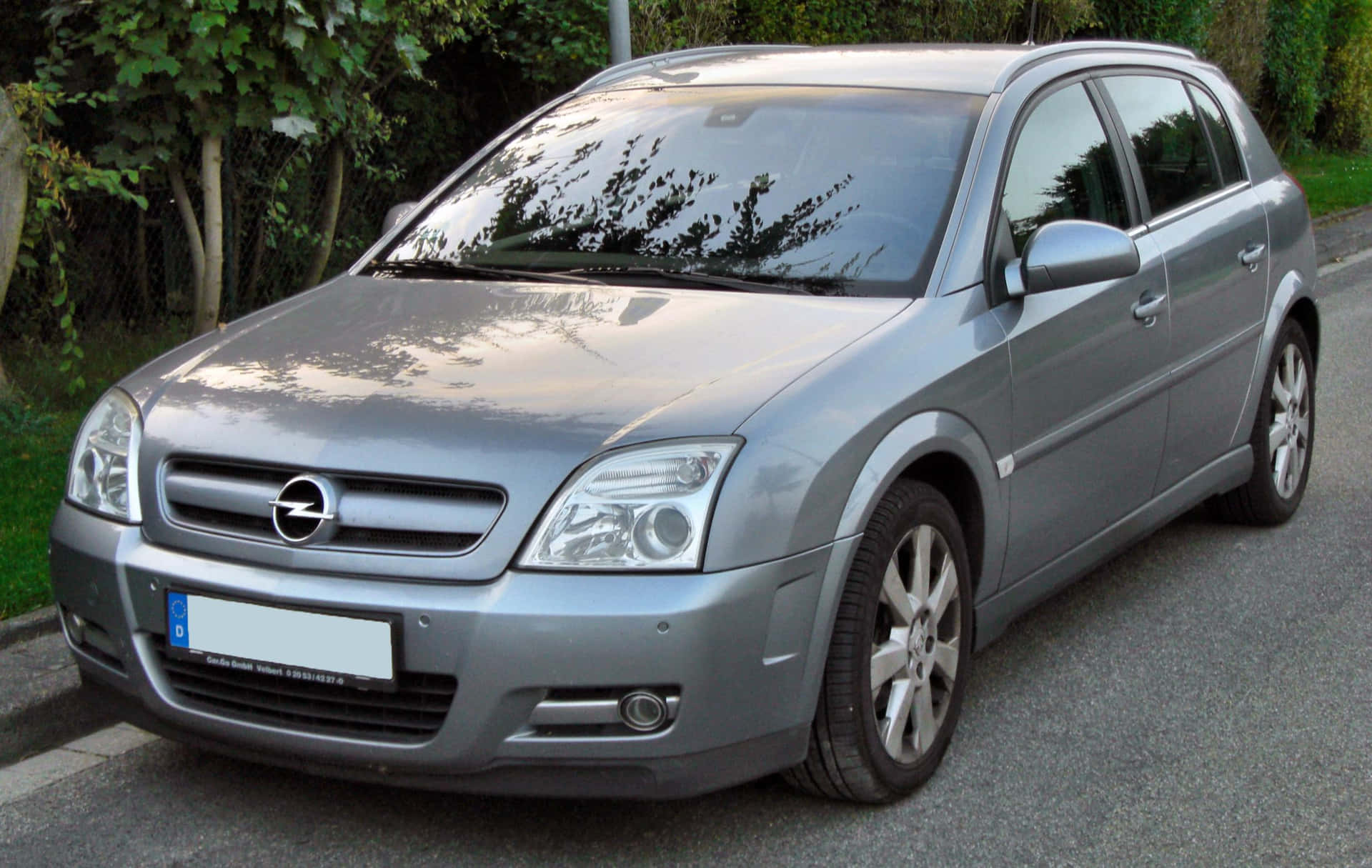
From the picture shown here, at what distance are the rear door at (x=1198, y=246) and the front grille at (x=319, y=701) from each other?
Result: 2.59 meters

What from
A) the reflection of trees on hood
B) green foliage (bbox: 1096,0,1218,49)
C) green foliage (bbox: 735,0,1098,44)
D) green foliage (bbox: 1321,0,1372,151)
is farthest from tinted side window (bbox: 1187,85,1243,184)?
green foliage (bbox: 1321,0,1372,151)

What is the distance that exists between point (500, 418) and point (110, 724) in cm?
174

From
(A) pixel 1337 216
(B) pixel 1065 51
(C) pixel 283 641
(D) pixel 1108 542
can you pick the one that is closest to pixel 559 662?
(C) pixel 283 641

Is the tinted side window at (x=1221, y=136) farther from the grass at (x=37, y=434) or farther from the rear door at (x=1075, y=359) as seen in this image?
the grass at (x=37, y=434)

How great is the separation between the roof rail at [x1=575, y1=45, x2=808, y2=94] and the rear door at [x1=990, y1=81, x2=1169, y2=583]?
99 cm

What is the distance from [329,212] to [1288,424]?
598 cm

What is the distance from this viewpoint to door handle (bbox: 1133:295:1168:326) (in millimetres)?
4688

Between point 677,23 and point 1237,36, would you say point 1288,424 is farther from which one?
point 1237,36

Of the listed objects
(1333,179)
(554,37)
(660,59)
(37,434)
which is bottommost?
(1333,179)

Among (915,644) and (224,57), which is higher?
(224,57)

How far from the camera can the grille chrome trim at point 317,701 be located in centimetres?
324

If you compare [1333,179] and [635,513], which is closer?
[635,513]

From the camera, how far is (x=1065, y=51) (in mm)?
4965

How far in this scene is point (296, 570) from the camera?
3297mm
